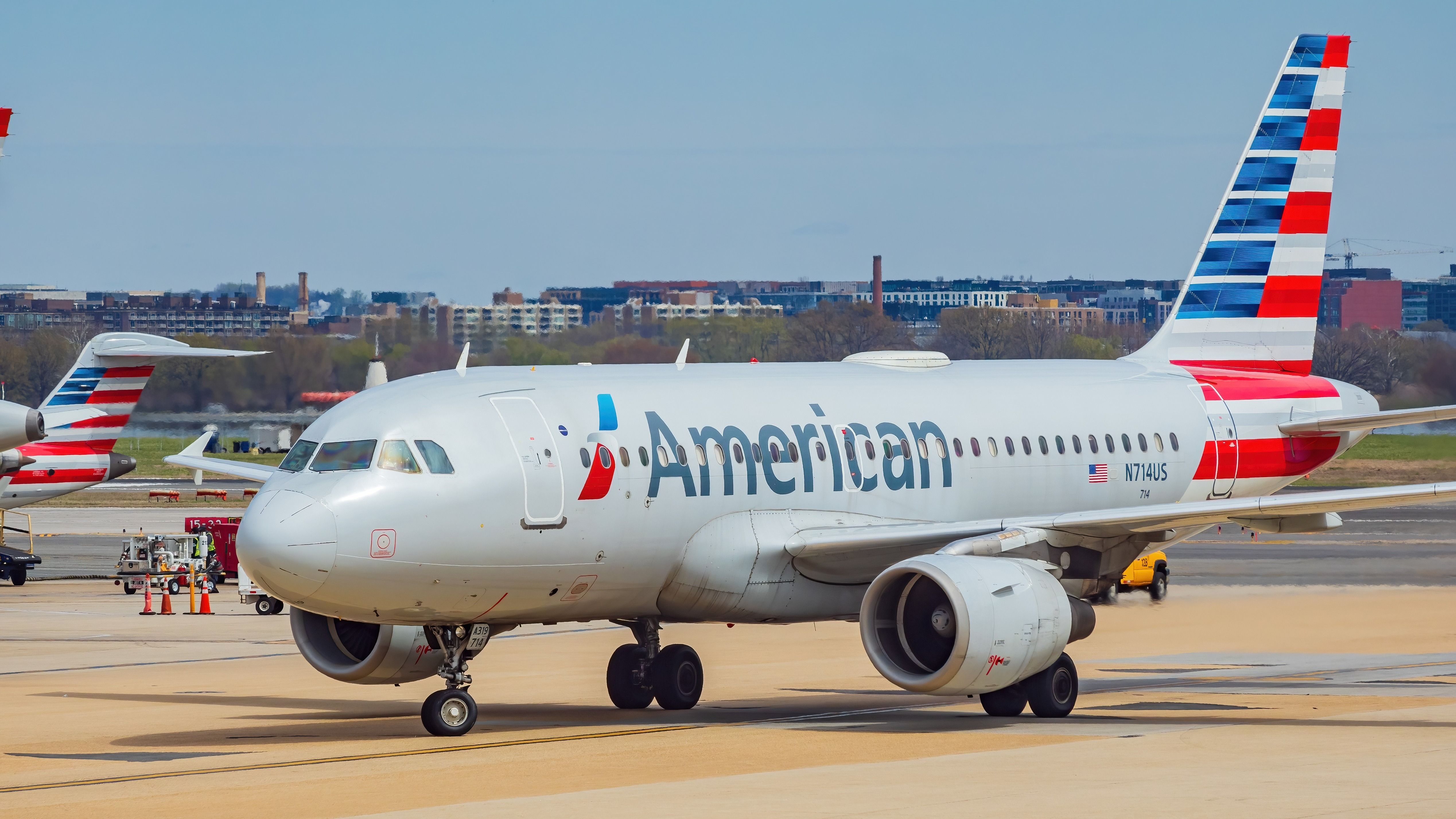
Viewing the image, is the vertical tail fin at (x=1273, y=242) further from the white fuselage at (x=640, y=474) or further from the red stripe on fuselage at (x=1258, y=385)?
the white fuselage at (x=640, y=474)

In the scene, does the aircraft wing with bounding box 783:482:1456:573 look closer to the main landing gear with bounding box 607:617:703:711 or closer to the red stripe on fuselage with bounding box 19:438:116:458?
the main landing gear with bounding box 607:617:703:711

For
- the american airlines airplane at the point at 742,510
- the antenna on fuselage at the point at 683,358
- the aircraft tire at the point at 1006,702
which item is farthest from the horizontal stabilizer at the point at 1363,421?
the antenna on fuselage at the point at 683,358

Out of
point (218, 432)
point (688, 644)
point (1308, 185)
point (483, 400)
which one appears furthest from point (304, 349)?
point (483, 400)

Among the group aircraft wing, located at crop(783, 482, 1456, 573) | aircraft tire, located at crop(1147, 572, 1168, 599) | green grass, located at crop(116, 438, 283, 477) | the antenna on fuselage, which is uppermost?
the antenna on fuselage

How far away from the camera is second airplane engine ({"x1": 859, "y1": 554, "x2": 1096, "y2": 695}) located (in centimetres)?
2248

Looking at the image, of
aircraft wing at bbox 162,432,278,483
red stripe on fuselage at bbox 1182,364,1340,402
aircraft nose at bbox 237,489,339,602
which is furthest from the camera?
red stripe on fuselage at bbox 1182,364,1340,402

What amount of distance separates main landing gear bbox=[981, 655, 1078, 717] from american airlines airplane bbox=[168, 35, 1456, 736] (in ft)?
0.12

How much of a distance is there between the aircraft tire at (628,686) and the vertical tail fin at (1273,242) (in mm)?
11742

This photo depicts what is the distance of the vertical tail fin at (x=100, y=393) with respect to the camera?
2137 inches

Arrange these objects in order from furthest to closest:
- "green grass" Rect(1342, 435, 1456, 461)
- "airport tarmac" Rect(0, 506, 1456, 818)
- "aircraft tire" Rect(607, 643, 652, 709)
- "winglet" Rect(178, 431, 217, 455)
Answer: "green grass" Rect(1342, 435, 1456, 461) → "winglet" Rect(178, 431, 217, 455) → "aircraft tire" Rect(607, 643, 652, 709) → "airport tarmac" Rect(0, 506, 1456, 818)

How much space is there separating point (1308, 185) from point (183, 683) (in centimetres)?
2052

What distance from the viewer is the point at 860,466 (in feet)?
86.6

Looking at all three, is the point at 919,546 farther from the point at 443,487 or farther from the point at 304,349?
the point at 304,349

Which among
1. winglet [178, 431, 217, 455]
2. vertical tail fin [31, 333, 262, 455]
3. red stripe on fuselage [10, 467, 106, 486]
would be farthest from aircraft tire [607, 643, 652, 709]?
red stripe on fuselage [10, 467, 106, 486]
